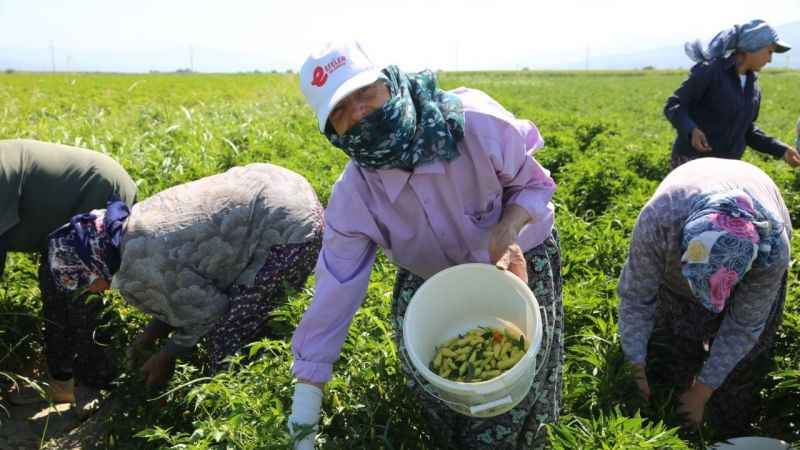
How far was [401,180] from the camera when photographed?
178 centimetres

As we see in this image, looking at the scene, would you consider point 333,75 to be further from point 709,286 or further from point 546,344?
point 709,286

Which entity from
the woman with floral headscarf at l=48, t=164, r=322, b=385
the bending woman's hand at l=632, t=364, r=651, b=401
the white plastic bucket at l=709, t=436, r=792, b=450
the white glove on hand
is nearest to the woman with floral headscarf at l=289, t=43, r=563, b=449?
the white glove on hand

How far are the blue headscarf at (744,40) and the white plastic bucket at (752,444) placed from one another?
2670 mm

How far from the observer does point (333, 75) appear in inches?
62.2

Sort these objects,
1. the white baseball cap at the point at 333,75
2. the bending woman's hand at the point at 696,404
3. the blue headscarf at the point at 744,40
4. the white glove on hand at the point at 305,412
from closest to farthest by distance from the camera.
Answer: the white baseball cap at the point at 333,75
the white glove on hand at the point at 305,412
the bending woman's hand at the point at 696,404
the blue headscarf at the point at 744,40

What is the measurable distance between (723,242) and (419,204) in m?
0.94

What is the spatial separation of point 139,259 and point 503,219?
1.59 m

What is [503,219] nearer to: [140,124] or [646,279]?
[646,279]

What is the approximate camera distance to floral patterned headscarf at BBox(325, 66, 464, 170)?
1605 millimetres

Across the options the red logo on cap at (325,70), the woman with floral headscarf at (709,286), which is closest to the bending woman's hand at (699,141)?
the woman with floral headscarf at (709,286)

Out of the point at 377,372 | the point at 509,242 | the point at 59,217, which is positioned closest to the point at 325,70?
the point at 509,242

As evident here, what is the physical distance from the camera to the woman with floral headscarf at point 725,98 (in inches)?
148

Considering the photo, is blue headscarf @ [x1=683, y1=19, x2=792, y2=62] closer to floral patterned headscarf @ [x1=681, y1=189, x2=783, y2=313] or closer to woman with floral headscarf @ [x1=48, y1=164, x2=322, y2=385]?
floral patterned headscarf @ [x1=681, y1=189, x2=783, y2=313]

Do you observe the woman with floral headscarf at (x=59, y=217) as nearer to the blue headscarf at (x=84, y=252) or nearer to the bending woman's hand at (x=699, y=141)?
the blue headscarf at (x=84, y=252)
